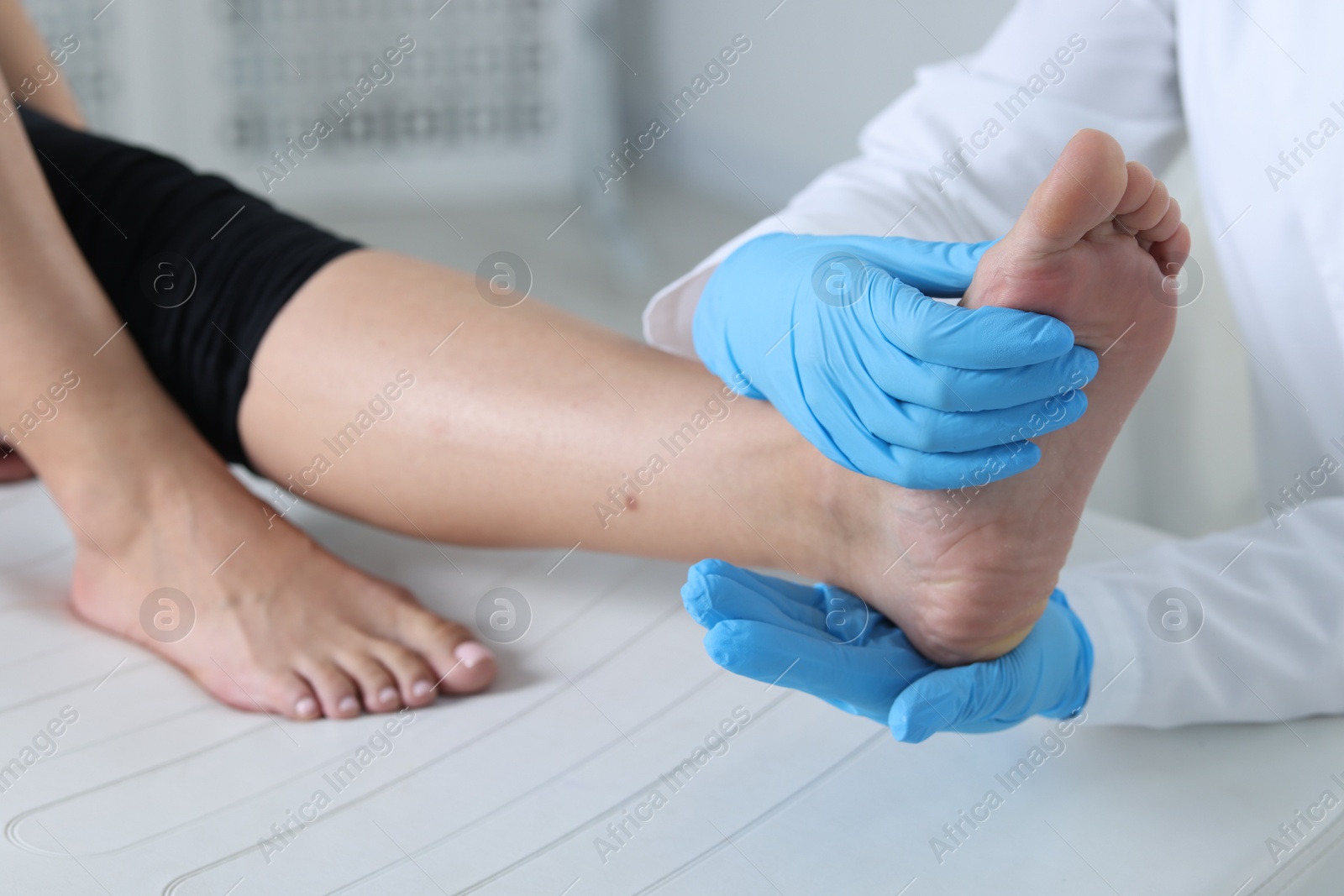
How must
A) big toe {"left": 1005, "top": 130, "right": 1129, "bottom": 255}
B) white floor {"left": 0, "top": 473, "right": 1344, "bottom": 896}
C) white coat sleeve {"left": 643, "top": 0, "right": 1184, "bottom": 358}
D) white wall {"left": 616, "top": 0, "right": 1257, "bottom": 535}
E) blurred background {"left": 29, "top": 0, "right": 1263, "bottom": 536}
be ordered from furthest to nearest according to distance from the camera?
blurred background {"left": 29, "top": 0, "right": 1263, "bottom": 536}, white wall {"left": 616, "top": 0, "right": 1257, "bottom": 535}, white coat sleeve {"left": 643, "top": 0, "right": 1184, "bottom": 358}, white floor {"left": 0, "top": 473, "right": 1344, "bottom": 896}, big toe {"left": 1005, "top": 130, "right": 1129, "bottom": 255}

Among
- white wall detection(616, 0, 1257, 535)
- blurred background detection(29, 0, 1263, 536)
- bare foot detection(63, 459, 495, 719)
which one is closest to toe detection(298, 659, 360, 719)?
bare foot detection(63, 459, 495, 719)

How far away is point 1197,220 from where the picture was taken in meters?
1.03

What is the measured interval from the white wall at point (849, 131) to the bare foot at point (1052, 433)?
19.9 inches

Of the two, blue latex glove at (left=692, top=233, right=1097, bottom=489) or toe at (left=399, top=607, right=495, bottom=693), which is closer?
blue latex glove at (left=692, top=233, right=1097, bottom=489)

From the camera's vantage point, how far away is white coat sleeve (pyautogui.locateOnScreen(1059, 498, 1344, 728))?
0.70 meters

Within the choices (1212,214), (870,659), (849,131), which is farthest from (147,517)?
(849,131)

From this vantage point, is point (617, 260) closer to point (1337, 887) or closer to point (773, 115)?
point (773, 115)

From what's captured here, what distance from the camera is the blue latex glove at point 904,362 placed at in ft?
1.77

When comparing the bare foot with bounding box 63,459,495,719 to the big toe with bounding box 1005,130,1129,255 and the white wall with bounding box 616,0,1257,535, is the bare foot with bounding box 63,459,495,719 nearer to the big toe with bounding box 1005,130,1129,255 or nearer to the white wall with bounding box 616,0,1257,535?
the big toe with bounding box 1005,130,1129,255

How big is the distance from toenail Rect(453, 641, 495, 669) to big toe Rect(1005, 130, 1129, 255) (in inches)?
17.6

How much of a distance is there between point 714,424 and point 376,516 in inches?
11.1

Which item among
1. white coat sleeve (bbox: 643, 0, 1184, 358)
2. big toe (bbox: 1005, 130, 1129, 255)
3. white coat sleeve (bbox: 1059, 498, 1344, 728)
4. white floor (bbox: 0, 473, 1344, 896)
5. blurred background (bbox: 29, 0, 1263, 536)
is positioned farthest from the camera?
blurred background (bbox: 29, 0, 1263, 536)

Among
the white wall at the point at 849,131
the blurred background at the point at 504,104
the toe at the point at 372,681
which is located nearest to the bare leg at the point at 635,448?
the toe at the point at 372,681

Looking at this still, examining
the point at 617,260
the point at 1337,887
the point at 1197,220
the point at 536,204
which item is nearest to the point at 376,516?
the point at 1337,887
